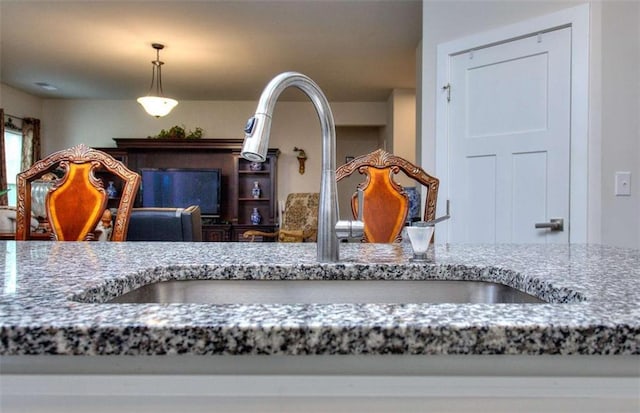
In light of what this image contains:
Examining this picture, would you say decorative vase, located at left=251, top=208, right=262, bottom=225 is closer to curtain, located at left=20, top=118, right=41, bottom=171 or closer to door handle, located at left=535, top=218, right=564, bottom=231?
curtain, located at left=20, top=118, right=41, bottom=171

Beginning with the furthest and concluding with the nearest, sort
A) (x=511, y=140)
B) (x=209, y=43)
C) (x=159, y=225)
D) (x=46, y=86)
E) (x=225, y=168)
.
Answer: (x=225, y=168) → (x=46, y=86) → (x=209, y=43) → (x=159, y=225) → (x=511, y=140)

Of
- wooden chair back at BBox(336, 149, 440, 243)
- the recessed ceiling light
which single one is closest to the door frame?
wooden chair back at BBox(336, 149, 440, 243)

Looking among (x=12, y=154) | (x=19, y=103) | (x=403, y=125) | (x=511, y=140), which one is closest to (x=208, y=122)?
(x=19, y=103)

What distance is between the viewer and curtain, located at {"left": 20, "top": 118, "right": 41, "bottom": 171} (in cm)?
618

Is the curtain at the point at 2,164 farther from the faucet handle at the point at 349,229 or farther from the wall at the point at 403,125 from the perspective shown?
the faucet handle at the point at 349,229

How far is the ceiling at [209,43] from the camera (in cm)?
359

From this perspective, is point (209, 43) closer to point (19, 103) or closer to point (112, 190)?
point (112, 190)

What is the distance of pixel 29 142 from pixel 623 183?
7144mm

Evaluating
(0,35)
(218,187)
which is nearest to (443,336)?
(0,35)

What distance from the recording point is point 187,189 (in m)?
6.31

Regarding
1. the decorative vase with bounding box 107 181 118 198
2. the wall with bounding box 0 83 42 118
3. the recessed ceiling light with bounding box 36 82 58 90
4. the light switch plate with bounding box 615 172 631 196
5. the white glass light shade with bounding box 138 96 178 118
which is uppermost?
the recessed ceiling light with bounding box 36 82 58 90

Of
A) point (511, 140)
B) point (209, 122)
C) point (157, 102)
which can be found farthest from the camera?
point (209, 122)

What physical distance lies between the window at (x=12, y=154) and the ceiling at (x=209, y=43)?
0.71m

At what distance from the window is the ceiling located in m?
0.71
